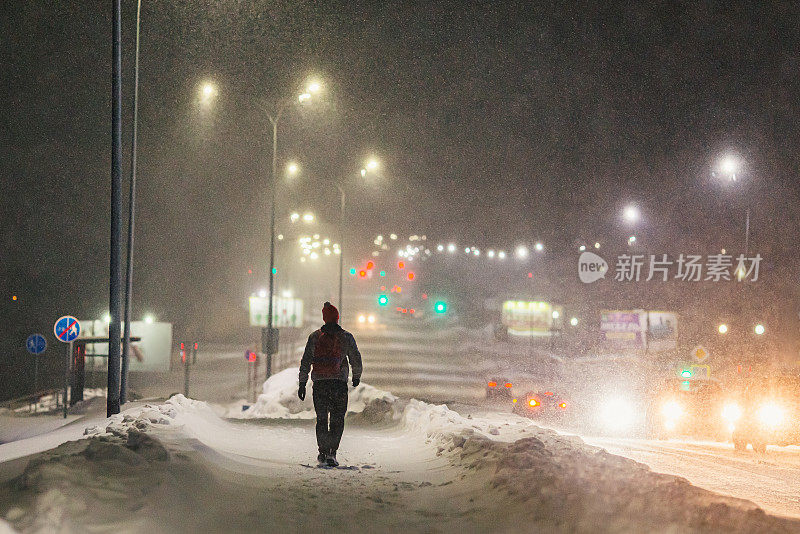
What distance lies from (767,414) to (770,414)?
175mm

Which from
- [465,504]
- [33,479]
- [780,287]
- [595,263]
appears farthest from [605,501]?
[780,287]

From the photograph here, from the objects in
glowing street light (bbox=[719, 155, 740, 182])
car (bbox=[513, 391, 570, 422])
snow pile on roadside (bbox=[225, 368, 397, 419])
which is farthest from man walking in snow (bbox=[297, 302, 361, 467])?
glowing street light (bbox=[719, 155, 740, 182])

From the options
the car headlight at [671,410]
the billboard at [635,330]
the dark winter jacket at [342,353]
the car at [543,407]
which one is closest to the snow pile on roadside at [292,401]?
the car at [543,407]

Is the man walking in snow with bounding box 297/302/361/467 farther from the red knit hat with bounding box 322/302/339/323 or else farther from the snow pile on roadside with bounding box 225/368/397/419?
the snow pile on roadside with bounding box 225/368/397/419

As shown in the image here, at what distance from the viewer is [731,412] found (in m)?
20.3

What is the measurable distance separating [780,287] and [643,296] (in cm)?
807

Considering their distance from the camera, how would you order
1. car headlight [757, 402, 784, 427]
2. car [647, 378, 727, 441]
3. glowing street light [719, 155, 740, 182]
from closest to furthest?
car headlight [757, 402, 784, 427] → car [647, 378, 727, 441] → glowing street light [719, 155, 740, 182]

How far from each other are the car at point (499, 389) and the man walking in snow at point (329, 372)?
18577mm

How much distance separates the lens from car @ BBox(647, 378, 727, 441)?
2175 cm

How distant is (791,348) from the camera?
47250 mm

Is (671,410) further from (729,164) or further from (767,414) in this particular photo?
(729,164)

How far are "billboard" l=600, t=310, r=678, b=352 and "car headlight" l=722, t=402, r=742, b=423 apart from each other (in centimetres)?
3082

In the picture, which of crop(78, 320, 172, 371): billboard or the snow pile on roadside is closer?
the snow pile on roadside

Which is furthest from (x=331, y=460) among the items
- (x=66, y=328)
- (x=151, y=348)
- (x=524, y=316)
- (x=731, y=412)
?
(x=524, y=316)
